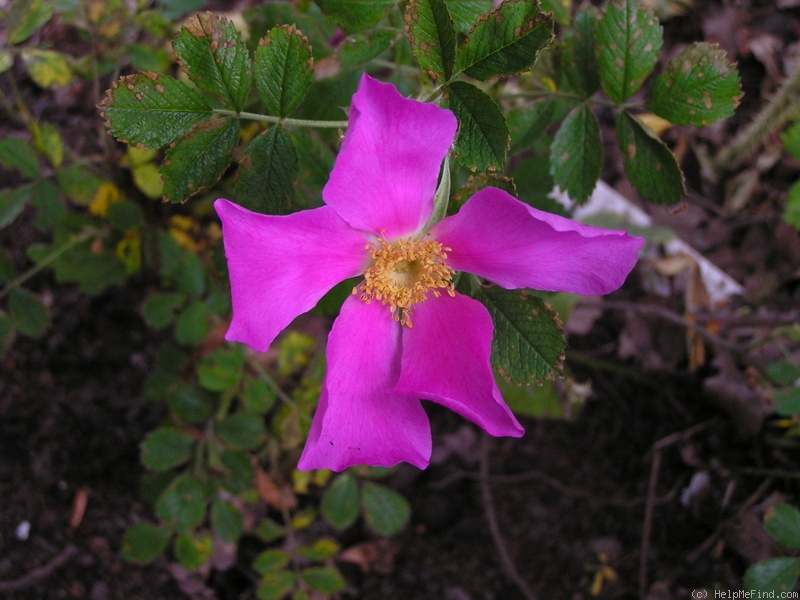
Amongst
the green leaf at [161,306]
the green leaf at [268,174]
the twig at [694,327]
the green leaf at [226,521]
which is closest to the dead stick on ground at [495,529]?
the twig at [694,327]

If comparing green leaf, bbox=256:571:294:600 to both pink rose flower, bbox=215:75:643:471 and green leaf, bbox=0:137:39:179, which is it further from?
green leaf, bbox=0:137:39:179

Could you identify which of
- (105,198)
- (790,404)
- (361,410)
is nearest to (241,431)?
(361,410)

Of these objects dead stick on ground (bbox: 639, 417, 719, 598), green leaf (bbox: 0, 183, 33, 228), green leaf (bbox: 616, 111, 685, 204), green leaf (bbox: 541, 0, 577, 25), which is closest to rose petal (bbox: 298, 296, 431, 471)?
green leaf (bbox: 616, 111, 685, 204)

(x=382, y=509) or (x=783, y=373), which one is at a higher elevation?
(x=783, y=373)

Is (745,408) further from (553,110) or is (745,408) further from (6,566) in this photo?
(6,566)

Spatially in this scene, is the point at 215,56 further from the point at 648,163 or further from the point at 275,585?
the point at 275,585

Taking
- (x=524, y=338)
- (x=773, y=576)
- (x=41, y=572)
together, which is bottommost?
(x=41, y=572)
